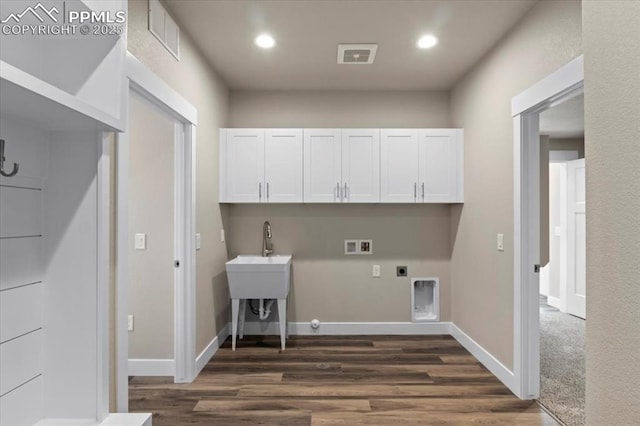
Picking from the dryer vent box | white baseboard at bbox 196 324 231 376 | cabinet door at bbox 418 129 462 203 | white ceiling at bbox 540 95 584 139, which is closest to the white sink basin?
white baseboard at bbox 196 324 231 376

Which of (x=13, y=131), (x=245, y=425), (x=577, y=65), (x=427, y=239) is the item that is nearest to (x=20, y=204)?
(x=13, y=131)

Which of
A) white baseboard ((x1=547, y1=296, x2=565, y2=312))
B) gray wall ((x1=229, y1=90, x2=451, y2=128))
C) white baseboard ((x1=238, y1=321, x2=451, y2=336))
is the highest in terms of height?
gray wall ((x1=229, y1=90, x2=451, y2=128))

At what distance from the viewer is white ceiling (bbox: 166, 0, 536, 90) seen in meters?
2.61

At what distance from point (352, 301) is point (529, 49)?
9.38ft

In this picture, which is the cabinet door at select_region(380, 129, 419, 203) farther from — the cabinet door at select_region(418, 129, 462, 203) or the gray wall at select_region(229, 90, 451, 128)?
the gray wall at select_region(229, 90, 451, 128)

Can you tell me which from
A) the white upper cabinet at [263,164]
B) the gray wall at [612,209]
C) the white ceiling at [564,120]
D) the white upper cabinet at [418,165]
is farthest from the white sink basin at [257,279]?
the white ceiling at [564,120]

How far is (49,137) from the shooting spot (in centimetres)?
123

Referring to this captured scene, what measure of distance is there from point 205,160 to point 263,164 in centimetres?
65

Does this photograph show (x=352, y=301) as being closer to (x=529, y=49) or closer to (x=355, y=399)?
(x=355, y=399)

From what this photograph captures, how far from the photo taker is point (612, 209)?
96 cm

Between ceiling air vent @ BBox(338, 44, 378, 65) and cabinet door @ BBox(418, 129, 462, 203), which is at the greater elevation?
ceiling air vent @ BBox(338, 44, 378, 65)

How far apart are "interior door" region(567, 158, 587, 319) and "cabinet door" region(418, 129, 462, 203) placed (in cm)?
235

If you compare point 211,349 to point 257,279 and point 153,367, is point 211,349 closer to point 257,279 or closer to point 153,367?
point 153,367

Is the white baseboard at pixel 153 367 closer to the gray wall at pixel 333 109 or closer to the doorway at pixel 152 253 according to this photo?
the doorway at pixel 152 253
